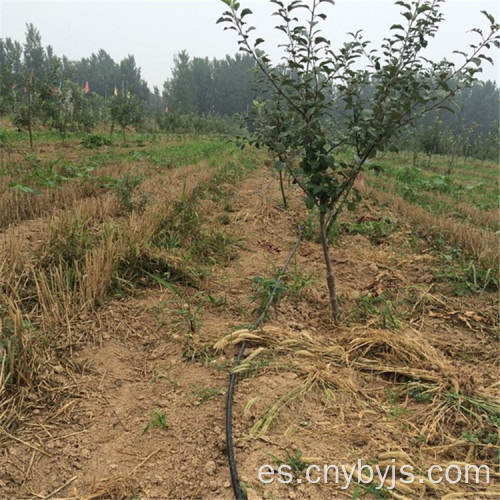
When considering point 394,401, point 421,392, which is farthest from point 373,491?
point 421,392

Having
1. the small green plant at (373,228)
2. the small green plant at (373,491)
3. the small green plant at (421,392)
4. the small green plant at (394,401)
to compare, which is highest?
the small green plant at (373,228)

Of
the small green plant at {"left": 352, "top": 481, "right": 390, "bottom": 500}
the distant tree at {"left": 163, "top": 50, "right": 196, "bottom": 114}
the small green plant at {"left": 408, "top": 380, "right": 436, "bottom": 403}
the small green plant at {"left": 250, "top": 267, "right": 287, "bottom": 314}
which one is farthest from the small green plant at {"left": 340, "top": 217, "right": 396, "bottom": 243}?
the distant tree at {"left": 163, "top": 50, "right": 196, "bottom": 114}

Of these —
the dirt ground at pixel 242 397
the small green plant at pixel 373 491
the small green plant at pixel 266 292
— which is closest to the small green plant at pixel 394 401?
the dirt ground at pixel 242 397

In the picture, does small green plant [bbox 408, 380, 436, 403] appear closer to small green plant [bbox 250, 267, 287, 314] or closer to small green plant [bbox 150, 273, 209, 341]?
small green plant [bbox 250, 267, 287, 314]

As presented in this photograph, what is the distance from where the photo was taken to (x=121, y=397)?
6.93 feet

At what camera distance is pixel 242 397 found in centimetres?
209

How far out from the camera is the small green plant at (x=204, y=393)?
2.08 m

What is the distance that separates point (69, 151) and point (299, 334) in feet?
34.6

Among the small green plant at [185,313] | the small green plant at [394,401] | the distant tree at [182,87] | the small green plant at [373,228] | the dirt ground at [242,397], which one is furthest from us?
the distant tree at [182,87]

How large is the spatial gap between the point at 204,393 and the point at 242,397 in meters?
0.21

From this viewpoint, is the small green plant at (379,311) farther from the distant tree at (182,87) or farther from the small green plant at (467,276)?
the distant tree at (182,87)

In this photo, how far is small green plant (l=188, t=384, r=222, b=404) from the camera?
→ 2.08 metres

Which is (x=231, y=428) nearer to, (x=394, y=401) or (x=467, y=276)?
(x=394, y=401)

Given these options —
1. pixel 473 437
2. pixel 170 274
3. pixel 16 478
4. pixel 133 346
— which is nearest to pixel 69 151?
pixel 170 274
